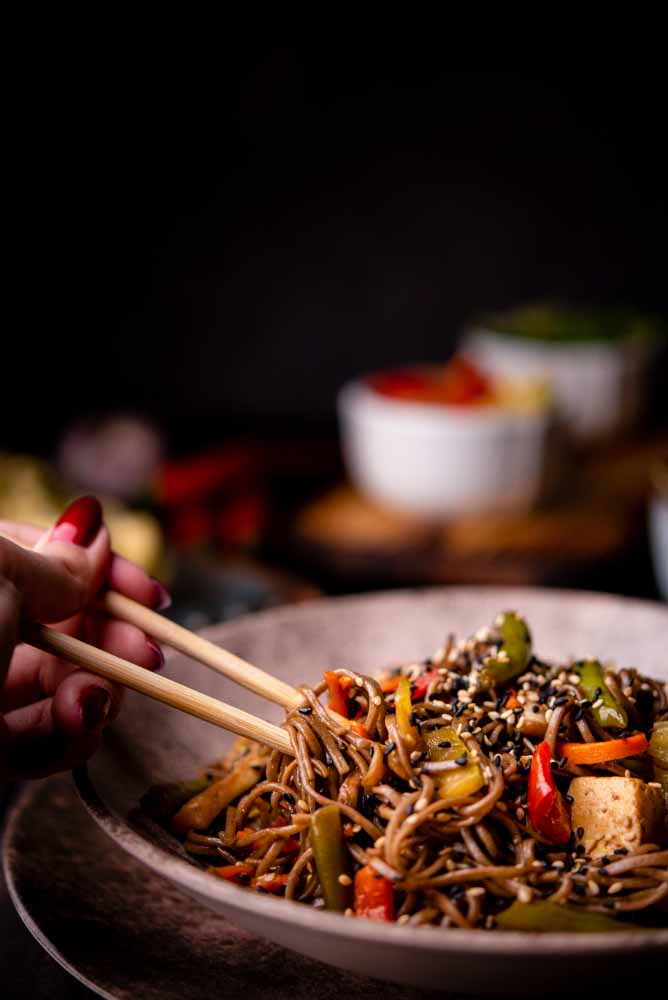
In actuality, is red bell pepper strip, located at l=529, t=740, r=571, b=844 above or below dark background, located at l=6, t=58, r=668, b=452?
below

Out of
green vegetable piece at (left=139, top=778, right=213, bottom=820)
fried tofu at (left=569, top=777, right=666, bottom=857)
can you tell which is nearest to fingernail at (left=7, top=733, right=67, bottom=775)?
green vegetable piece at (left=139, top=778, right=213, bottom=820)

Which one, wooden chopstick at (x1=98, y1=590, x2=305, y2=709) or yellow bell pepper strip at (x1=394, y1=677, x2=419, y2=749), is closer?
yellow bell pepper strip at (x1=394, y1=677, x2=419, y2=749)

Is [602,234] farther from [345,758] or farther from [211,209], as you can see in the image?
[345,758]

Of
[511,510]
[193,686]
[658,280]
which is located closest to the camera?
[193,686]

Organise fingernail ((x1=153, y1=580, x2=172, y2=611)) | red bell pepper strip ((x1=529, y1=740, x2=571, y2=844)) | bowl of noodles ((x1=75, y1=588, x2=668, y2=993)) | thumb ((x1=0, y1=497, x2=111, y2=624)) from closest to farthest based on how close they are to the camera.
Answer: bowl of noodles ((x1=75, y1=588, x2=668, y2=993))
thumb ((x1=0, y1=497, x2=111, y2=624))
red bell pepper strip ((x1=529, y1=740, x2=571, y2=844))
fingernail ((x1=153, y1=580, x2=172, y2=611))

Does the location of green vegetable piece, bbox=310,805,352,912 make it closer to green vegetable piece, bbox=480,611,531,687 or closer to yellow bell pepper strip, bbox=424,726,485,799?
yellow bell pepper strip, bbox=424,726,485,799

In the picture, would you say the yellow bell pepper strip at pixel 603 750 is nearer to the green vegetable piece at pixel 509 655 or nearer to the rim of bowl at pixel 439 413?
the green vegetable piece at pixel 509 655

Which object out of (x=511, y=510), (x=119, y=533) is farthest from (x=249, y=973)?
(x=511, y=510)
